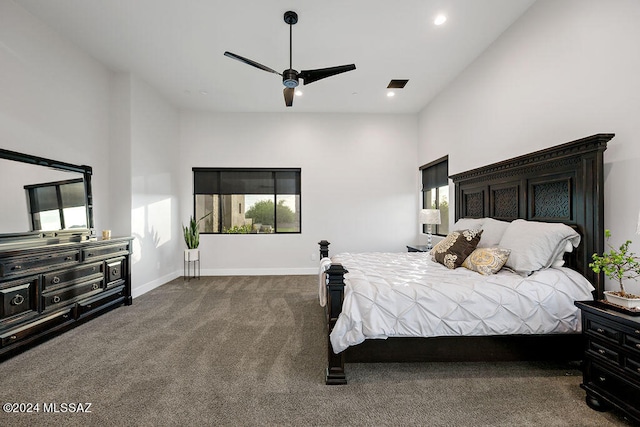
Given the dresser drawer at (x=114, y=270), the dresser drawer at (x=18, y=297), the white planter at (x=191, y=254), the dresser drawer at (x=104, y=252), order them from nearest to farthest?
the dresser drawer at (x=18, y=297)
the dresser drawer at (x=104, y=252)
the dresser drawer at (x=114, y=270)
the white planter at (x=191, y=254)

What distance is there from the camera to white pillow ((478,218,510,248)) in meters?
2.91

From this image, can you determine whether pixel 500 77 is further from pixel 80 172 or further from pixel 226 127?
pixel 80 172

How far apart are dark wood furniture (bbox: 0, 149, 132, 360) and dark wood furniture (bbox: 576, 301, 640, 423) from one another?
432 cm

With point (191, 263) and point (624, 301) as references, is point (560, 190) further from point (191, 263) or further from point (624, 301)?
point (191, 263)

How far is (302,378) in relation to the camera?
7.14 feet

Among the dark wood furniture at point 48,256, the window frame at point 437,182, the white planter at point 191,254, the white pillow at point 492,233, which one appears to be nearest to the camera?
the dark wood furniture at point 48,256

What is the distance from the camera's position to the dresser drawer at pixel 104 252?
A: 3326 millimetres

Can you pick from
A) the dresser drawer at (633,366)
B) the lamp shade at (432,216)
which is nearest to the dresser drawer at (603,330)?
the dresser drawer at (633,366)

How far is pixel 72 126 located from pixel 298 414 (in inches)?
163

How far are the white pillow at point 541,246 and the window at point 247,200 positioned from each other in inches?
157

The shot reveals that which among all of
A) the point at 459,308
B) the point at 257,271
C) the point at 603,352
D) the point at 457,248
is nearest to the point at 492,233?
the point at 457,248

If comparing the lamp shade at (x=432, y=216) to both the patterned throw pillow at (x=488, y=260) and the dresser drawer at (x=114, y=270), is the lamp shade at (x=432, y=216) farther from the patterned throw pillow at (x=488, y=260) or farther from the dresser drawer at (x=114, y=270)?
the dresser drawer at (x=114, y=270)

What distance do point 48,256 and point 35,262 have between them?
5.3 inches

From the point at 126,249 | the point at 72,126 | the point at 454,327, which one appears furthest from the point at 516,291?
the point at 72,126
